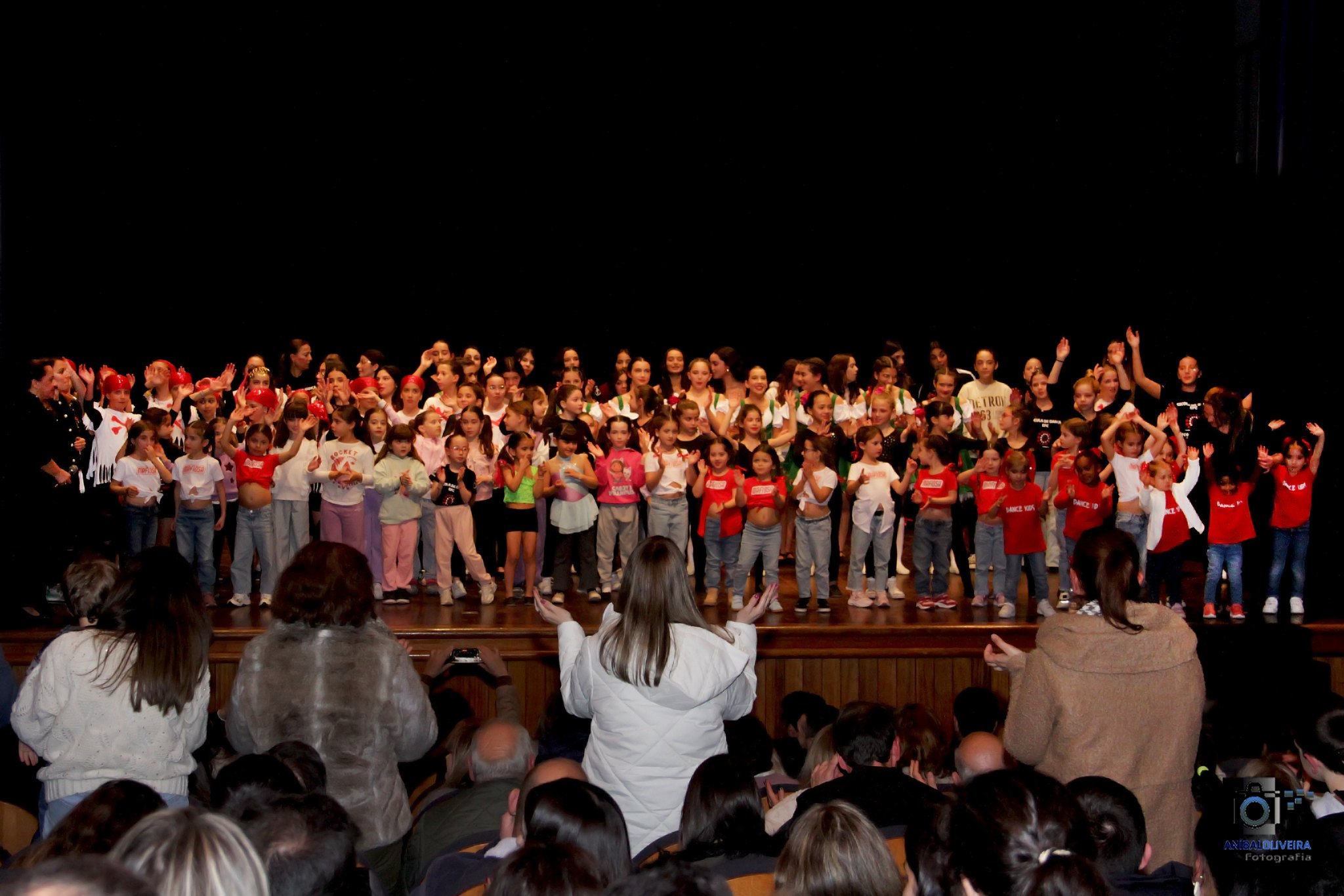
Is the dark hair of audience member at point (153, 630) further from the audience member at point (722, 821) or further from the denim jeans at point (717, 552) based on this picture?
the denim jeans at point (717, 552)

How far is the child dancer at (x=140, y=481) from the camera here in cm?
705

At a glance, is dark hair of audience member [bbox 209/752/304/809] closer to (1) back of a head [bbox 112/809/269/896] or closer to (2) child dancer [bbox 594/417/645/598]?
(1) back of a head [bbox 112/809/269/896]

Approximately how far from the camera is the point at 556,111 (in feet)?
34.0

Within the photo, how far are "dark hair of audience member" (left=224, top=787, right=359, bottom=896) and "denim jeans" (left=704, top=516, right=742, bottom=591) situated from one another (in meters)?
5.16

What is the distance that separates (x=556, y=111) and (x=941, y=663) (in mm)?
6145

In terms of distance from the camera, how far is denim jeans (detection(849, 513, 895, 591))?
7355mm

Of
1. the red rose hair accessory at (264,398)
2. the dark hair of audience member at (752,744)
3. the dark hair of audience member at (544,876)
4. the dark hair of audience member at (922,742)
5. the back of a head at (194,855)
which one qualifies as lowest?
the dark hair of audience member at (752,744)

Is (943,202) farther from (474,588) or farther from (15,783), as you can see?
(15,783)

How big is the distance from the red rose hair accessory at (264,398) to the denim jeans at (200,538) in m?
0.83

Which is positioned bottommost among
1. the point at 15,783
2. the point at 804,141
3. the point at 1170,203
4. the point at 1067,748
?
the point at 15,783

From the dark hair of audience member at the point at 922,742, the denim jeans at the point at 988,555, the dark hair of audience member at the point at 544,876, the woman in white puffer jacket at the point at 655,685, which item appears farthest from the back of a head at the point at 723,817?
the denim jeans at the point at 988,555

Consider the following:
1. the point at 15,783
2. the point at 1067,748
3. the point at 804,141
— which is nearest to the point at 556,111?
the point at 804,141

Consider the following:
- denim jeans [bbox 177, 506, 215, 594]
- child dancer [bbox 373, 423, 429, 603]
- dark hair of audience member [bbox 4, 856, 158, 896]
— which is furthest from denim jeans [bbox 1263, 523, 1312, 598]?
dark hair of audience member [bbox 4, 856, 158, 896]

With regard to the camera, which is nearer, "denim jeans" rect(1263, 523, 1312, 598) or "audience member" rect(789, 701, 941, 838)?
"audience member" rect(789, 701, 941, 838)
